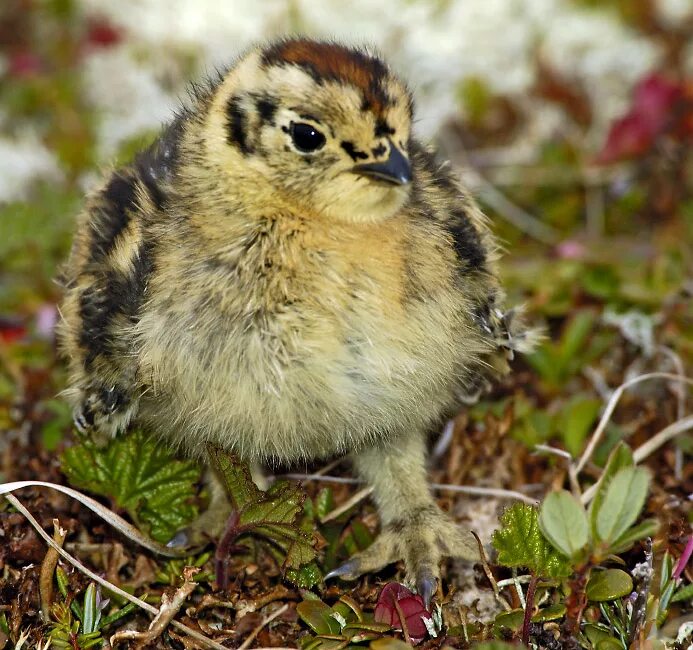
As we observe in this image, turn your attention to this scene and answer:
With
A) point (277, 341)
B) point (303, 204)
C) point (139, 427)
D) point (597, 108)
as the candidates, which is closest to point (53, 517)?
point (139, 427)

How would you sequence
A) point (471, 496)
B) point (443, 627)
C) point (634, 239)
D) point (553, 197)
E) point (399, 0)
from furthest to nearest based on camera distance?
point (399, 0)
point (553, 197)
point (634, 239)
point (471, 496)
point (443, 627)

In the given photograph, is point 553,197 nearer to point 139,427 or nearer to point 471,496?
point 471,496

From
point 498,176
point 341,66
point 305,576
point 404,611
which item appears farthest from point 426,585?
point 498,176

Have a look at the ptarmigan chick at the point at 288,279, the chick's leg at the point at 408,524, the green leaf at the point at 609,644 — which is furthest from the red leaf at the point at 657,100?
the green leaf at the point at 609,644

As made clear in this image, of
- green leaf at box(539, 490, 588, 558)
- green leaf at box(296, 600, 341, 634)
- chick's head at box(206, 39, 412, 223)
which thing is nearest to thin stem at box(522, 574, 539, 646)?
green leaf at box(539, 490, 588, 558)

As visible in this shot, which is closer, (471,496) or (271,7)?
(471,496)

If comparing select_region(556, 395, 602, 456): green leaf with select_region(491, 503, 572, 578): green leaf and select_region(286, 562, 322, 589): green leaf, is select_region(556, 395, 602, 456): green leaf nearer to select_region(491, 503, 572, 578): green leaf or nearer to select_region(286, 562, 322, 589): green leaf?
select_region(491, 503, 572, 578): green leaf
